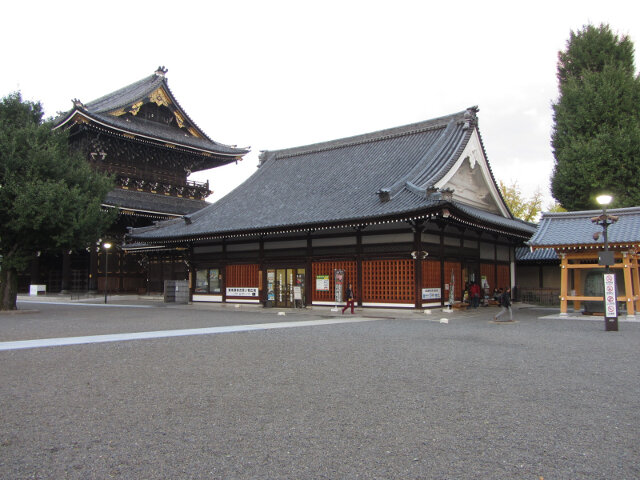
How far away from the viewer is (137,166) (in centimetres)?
3469

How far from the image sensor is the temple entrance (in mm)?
22594

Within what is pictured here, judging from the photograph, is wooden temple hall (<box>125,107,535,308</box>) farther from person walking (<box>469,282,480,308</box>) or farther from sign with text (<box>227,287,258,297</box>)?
person walking (<box>469,282,480,308</box>)

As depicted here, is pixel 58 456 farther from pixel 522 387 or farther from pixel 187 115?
pixel 187 115

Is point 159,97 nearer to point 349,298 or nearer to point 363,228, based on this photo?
point 363,228

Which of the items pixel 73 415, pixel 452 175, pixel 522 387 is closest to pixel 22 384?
pixel 73 415

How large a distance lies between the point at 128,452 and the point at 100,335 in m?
8.94

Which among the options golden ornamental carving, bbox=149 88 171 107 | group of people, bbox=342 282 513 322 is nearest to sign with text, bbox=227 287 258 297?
group of people, bbox=342 282 513 322

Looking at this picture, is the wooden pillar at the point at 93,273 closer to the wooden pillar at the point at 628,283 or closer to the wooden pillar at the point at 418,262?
the wooden pillar at the point at 418,262

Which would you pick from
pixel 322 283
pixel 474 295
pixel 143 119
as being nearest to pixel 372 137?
pixel 322 283

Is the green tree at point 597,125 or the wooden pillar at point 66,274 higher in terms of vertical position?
the green tree at point 597,125

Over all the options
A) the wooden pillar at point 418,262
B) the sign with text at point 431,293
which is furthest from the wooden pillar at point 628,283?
the wooden pillar at point 418,262

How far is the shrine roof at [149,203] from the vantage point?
100 feet

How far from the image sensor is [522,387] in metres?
6.64

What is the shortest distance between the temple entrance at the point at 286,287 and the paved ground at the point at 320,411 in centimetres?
1187
